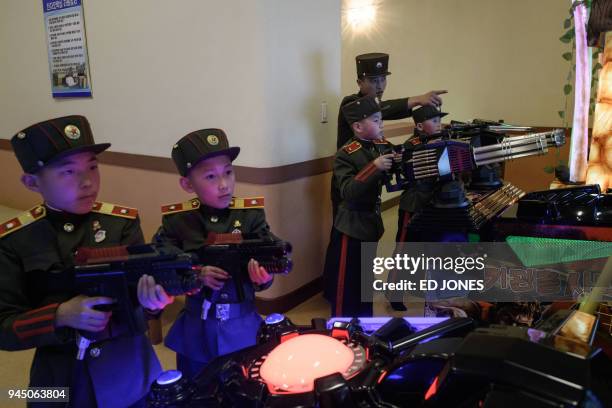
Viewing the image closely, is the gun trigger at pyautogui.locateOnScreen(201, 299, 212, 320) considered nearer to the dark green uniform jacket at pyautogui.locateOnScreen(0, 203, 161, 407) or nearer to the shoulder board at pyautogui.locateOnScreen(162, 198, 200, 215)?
the dark green uniform jacket at pyautogui.locateOnScreen(0, 203, 161, 407)

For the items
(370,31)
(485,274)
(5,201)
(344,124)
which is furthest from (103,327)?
(370,31)

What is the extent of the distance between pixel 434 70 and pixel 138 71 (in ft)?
12.6

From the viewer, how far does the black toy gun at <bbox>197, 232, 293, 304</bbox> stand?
47.6 inches

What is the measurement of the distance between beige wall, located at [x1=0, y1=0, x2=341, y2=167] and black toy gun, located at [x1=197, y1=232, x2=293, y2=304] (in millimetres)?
1467

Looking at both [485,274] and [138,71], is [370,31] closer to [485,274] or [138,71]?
[138,71]

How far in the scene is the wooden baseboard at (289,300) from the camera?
9.50ft

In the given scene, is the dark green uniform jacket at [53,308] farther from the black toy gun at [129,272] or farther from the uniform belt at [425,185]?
the uniform belt at [425,185]

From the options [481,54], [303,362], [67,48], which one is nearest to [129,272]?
[303,362]

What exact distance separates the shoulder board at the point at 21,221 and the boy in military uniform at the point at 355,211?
4.41ft

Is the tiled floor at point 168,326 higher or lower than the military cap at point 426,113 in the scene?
lower

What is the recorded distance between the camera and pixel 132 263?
929mm

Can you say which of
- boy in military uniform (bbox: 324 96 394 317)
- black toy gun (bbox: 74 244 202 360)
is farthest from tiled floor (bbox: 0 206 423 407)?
black toy gun (bbox: 74 244 202 360)

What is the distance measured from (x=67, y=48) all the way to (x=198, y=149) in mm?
2972

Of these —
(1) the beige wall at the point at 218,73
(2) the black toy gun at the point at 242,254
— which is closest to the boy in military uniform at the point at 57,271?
(2) the black toy gun at the point at 242,254
